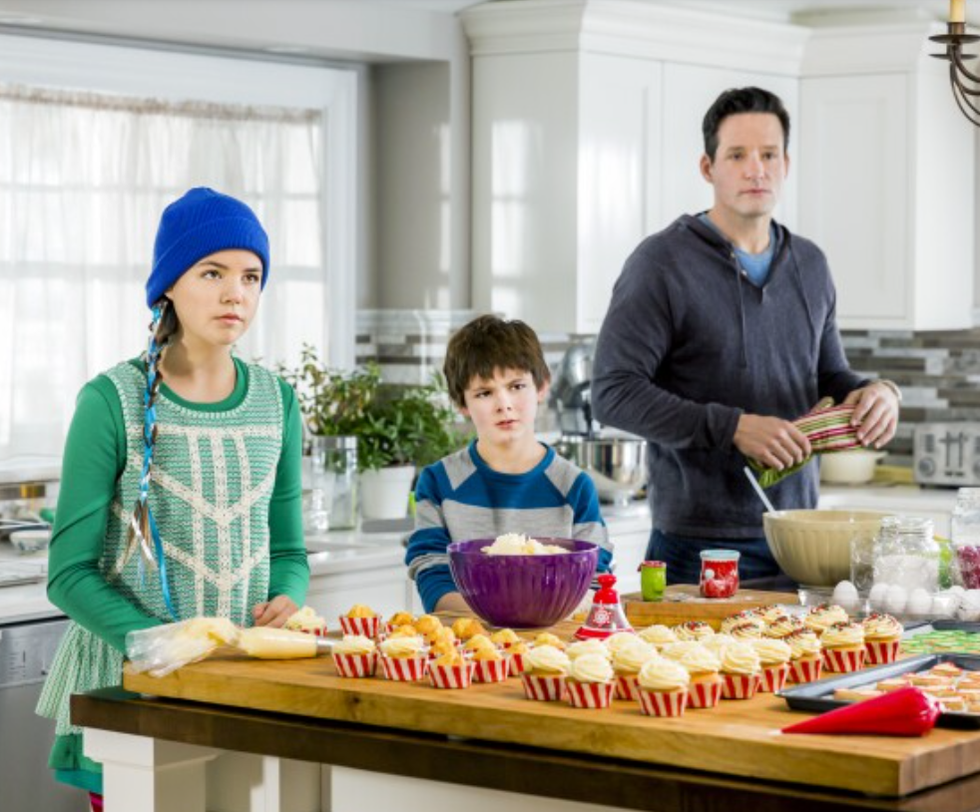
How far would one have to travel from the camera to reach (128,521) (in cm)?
264

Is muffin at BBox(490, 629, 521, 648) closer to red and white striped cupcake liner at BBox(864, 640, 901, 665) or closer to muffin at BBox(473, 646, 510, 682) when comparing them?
muffin at BBox(473, 646, 510, 682)

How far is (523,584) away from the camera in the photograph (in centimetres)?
257

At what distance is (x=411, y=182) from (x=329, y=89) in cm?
37

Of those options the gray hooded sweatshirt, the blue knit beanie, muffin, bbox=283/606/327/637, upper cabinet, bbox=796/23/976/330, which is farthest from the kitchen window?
muffin, bbox=283/606/327/637

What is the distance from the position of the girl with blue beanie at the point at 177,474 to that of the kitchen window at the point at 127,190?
2.00 m

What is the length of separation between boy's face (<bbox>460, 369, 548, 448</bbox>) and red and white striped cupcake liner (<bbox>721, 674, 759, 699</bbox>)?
0.89m

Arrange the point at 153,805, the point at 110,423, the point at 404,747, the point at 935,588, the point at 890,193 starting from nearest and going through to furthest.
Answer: the point at 404,747 < the point at 153,805 < the point at 110,423 < the point at 935,588 < the point at 890,193

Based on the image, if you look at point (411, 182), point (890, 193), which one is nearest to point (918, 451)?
point (890, 193)

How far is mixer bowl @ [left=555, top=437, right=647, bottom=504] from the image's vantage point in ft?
17.5

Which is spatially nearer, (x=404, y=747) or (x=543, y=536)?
(x=404, y=747)

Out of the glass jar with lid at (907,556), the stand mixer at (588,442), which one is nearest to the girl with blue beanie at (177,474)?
the glass jar with lid at (907,556)

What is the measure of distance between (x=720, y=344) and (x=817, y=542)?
0.55 metres

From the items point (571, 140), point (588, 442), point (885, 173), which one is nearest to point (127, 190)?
point (571, 140)

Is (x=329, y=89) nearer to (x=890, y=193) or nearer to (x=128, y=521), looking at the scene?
(x=890, y=193)
